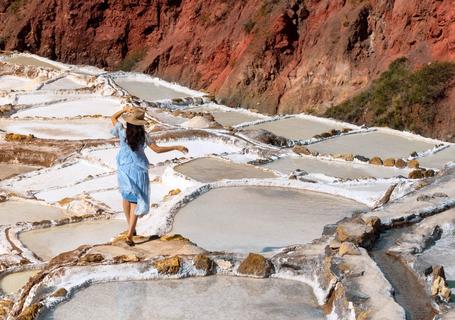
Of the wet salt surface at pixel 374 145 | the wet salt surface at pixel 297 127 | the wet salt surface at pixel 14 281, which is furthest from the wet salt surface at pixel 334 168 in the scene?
the wet salt surface at pixel 14 281

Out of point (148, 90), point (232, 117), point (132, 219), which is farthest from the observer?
point (148, 90)

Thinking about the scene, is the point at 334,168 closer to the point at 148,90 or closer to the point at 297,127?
the point at 297,127

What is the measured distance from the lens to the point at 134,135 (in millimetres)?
7176

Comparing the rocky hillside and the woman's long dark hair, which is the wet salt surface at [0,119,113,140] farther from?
the woman's long dark hair

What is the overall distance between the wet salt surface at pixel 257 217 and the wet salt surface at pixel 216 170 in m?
1.94

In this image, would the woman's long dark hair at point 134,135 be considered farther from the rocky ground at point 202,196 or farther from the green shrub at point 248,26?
the green shrub at point 248,26

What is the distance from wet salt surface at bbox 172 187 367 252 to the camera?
8.41 m

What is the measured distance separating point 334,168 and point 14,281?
23.3ft

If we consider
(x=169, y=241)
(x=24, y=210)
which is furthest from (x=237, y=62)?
(x=169, y=241)

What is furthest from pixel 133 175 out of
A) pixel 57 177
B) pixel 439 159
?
pixel 439 159

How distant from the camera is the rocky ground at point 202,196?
6516mm

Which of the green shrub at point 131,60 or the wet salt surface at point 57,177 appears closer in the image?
the wet salt surface at point 57,177

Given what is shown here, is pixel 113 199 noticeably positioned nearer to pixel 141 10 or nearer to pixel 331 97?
pixel 331 97

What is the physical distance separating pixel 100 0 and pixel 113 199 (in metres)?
22.3
